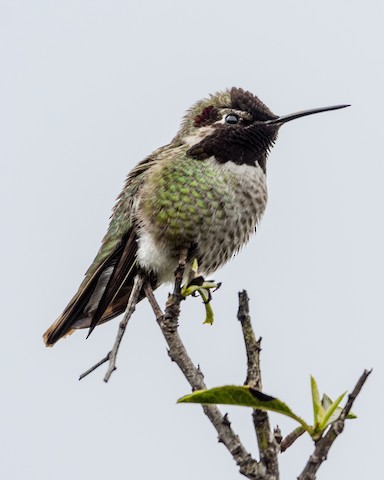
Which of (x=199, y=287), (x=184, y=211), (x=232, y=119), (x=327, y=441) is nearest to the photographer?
(x=327, y=441)

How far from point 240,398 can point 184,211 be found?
3081 millimetres

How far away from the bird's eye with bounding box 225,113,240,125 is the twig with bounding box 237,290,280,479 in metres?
3.69

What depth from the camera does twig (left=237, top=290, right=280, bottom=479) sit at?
117 inches

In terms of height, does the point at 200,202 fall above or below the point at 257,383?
above

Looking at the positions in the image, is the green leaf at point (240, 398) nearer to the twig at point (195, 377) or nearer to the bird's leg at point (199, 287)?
the twig at point (195, 377)

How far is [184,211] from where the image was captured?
6.12 m

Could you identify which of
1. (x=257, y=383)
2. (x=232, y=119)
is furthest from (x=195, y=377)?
(x=232, y=119)

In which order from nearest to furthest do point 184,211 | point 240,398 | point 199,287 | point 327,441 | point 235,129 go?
point 327,441, point 240,398, point 199,287, point 184,211, point 235,129

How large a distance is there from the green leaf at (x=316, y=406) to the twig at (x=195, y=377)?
0.31 meters

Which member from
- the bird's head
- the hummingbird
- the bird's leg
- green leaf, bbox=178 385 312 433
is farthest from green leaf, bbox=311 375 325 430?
the bird's head

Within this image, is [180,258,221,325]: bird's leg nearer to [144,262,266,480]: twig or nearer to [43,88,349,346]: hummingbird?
[144,262,266,480]: twig

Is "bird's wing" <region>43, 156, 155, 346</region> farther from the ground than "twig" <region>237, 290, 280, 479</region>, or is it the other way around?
"bird's wing" <region>43, 156, 155, 346</region>

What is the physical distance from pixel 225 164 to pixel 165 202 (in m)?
0.61

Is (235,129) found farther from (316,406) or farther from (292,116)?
(316,406)
